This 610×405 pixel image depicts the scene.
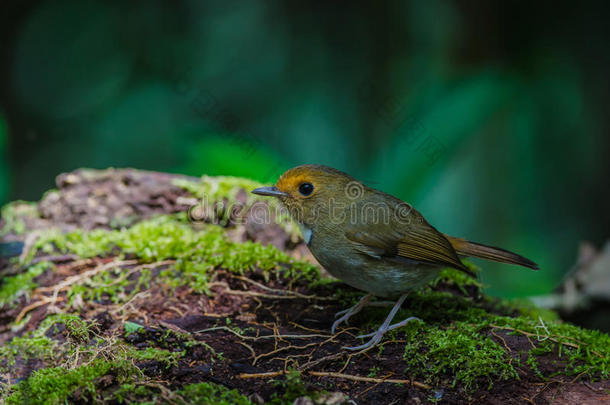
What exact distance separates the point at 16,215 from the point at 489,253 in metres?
4.59

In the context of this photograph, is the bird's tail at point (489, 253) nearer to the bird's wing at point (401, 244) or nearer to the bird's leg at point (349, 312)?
the bird's wing at point (401, 244)

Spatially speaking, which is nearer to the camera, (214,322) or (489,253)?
(214,322)

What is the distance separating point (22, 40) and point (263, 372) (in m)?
5.98

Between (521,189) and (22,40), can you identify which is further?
(521,189)

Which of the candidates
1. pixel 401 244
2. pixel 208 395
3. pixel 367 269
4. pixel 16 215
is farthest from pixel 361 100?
pixel 208 395

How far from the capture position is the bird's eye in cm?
326

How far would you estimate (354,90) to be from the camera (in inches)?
268

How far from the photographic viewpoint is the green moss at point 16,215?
450 cm

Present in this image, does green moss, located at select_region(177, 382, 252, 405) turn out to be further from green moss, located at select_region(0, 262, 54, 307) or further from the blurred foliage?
the blurred foliage

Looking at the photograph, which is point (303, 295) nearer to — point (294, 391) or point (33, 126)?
point (294, 391)

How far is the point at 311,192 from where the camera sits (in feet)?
10.7

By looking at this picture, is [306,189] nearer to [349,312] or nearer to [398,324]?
[349,312]

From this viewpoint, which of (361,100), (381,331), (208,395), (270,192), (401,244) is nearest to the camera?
(208,395)

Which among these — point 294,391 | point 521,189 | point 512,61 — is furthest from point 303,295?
point 512,61
